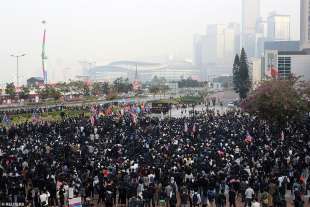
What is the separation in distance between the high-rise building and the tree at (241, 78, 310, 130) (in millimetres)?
69779

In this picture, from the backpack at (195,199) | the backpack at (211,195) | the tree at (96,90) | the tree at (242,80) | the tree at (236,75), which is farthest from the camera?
the tree at (96,90)

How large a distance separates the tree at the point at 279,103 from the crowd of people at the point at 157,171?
366cm

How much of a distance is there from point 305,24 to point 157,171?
295 feet

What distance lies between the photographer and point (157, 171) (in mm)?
17000

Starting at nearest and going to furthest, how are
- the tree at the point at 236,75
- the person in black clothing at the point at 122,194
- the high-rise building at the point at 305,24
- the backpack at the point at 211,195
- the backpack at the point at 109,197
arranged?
the backpack at the point at 109,197 < the backpack at the point at 211,195 < the person in black clothing at the point at 122,194 < the tree at the point at 236,75 < the high-rise building at the point at 305,24

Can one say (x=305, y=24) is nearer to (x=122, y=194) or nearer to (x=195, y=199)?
(x=122, y=194)

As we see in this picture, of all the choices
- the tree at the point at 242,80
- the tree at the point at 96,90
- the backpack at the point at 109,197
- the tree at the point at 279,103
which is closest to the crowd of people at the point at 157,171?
the backpack at the point at 109,197

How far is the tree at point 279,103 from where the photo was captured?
3038cm

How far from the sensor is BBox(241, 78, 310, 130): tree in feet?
99.7

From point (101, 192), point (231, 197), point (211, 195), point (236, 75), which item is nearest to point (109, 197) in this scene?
point (101, 192)

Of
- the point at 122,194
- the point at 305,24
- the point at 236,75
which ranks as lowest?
the point at 122,194

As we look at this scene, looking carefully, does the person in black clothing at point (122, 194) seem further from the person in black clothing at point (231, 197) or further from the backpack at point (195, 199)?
the person in black clothing at point (231, 197)

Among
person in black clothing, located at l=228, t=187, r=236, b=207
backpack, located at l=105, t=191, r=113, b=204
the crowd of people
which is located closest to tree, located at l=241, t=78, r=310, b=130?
the crowd of people

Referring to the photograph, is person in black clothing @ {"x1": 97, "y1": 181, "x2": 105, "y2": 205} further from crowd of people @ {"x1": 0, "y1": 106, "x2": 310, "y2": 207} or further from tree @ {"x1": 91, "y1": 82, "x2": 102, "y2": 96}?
tree @ {"x1": 91, "y1": 82, "x2": 102, "y2": 96}
